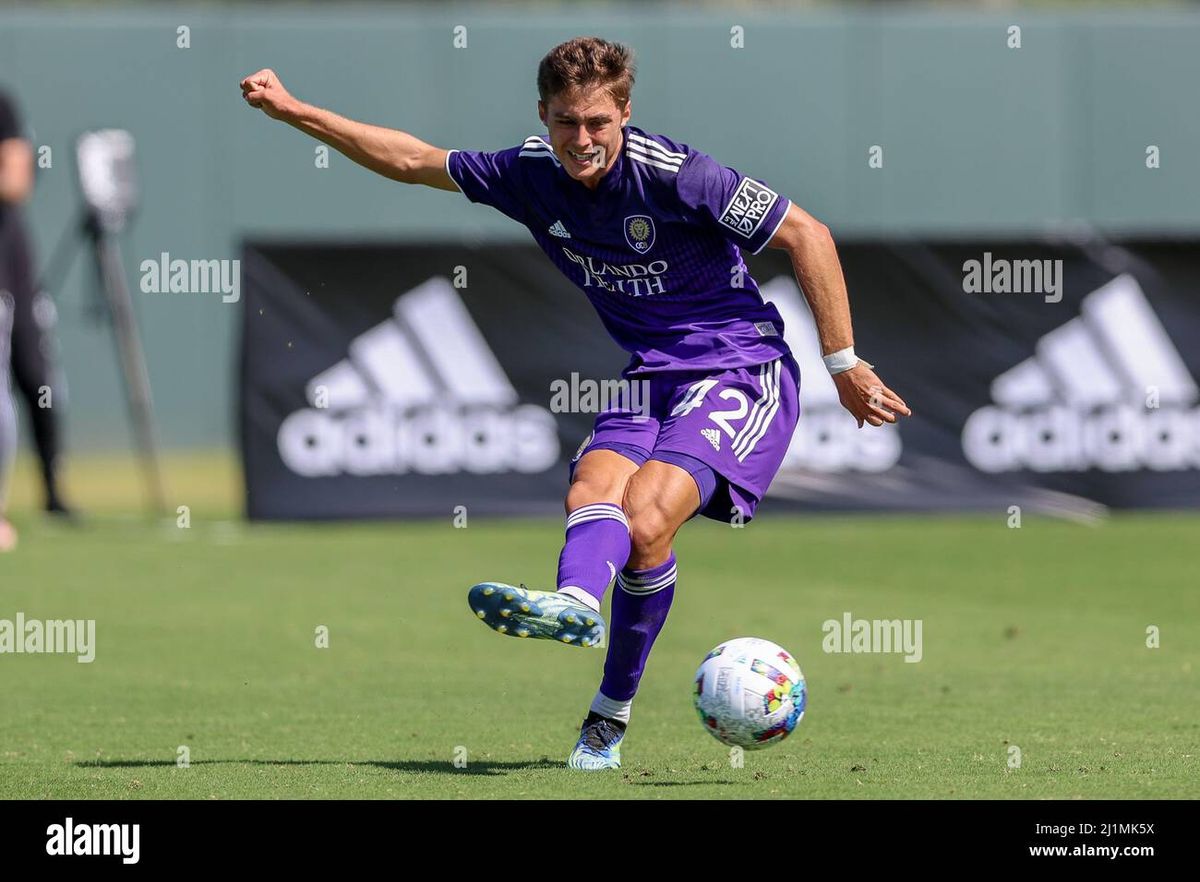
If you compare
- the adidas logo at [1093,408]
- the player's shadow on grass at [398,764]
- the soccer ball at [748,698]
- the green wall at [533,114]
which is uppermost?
the green wall at [533,114]

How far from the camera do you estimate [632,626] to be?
6.91 metres

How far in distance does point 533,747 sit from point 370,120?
19330 mm

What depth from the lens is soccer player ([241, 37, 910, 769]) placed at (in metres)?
6.48

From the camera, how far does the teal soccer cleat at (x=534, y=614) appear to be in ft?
18.6

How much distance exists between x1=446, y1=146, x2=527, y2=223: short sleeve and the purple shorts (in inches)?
29.9

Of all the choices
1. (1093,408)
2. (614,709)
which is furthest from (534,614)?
(1093,408)

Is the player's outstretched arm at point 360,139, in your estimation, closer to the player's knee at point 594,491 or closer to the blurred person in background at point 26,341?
the player's knee at point 594,491

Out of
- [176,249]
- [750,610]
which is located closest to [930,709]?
[750,610]

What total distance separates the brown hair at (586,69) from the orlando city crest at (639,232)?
0.42 metres

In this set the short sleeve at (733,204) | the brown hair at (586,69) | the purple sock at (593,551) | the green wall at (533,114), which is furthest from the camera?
the green wall at (533,114)

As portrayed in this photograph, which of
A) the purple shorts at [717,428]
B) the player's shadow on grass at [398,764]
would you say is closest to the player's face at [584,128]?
the purple shorts at [717,428]

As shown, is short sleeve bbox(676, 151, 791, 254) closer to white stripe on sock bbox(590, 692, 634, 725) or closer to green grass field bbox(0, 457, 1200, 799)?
white stripe on sock bbox(590, 692, 634, 725)

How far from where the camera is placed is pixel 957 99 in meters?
26.1

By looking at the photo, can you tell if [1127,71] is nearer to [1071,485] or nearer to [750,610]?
[1071,485]
